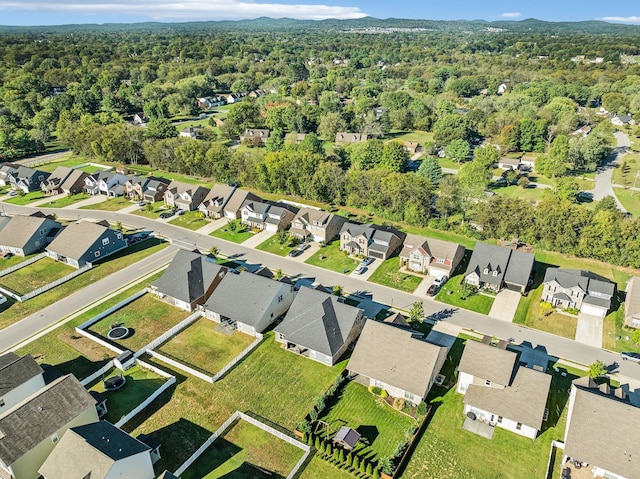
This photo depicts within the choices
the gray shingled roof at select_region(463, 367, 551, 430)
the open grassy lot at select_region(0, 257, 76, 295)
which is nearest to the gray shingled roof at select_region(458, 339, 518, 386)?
the gray shingled roof at select_region(463, 367, 551, 430)

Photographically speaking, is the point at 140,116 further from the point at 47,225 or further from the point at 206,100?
the point at 47,225

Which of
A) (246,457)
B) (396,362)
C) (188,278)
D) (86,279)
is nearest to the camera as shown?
(246,457)

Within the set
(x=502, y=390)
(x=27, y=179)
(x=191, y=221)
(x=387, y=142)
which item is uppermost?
(x=387, y=142)

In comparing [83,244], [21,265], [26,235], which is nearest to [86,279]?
[83,244]

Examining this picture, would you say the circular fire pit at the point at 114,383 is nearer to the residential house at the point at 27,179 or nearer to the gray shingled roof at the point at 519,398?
the gray shingled roof at the point at 519,398

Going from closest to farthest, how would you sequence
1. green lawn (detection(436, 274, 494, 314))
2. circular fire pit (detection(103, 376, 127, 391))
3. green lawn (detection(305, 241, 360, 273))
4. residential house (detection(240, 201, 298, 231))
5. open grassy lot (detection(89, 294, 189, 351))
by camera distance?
circular fire pit (detection(103, 376, 127, 391)), open grassy lot (detection(89, 294, 189, 351)), green lawn (detection(436, 274, 494, 314)), green lawn (detection(305, 241, 360, 273)), residential house (detection(240, 201, 298, 231))

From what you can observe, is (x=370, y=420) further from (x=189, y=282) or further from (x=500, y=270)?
(x=500, y=270)

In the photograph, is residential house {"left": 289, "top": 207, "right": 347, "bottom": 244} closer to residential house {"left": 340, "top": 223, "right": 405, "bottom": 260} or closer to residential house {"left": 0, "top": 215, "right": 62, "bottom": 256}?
residential house {"left": 340, "top": 223, "right": 405, "bottom": 260}
